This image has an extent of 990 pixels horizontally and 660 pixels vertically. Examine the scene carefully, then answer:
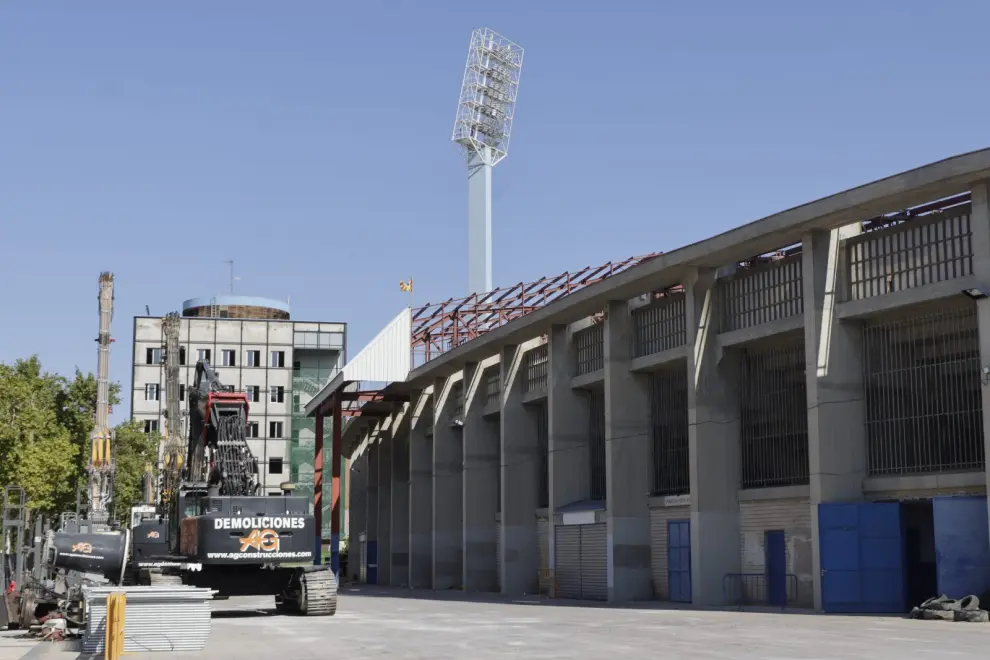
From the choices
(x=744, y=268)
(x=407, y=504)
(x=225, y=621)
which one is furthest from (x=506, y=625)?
(x=407, y=504)

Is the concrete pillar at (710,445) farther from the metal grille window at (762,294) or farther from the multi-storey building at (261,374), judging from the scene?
the multi-storey building at (261,374)

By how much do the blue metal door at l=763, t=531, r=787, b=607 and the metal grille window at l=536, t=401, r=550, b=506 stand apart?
15719mm

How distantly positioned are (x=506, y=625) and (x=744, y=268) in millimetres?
14937

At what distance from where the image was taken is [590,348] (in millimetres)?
48938

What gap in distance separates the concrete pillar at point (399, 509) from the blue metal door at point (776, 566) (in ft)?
120

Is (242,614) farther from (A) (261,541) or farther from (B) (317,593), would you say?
(A) (261,541)

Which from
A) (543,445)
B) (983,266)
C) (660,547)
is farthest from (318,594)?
(543,445)

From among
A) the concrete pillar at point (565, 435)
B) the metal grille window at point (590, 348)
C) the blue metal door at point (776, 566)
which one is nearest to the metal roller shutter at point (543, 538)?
the concrete pillar at point (565, 435)

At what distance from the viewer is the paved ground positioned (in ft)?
71.5

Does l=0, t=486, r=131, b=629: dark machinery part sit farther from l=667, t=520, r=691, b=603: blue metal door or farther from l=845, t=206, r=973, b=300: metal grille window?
l=845, t=206, r=973, b=300: metal grille window

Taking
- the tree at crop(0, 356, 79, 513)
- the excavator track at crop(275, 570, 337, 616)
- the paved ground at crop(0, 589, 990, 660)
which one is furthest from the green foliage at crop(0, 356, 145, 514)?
the paved ground at crop(0, 589, 990, 660)

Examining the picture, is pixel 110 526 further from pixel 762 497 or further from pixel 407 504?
pixel 762 497

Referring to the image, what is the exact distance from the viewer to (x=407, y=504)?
244 ft

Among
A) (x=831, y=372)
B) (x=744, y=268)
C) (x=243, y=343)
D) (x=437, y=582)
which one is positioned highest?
(x=243, y=343)
